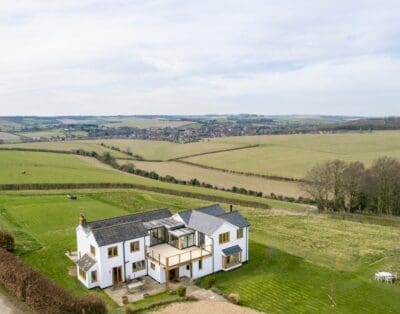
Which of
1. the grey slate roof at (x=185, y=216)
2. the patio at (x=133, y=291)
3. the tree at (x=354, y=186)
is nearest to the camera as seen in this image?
the patio at (x=133, y=291)

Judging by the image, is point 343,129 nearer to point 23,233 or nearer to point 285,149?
point 285,149

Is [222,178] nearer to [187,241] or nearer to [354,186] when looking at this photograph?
[354,186]

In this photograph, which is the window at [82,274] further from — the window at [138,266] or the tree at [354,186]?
the tree at [354,186]

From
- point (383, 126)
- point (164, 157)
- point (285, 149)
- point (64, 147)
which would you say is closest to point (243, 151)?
point (285, 149)

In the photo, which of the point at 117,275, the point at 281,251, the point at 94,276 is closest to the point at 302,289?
the point at 281,251

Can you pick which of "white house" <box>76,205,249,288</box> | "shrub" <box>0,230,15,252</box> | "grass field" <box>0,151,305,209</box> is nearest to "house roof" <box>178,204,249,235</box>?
"white house" <box>76,205,249,288</box>

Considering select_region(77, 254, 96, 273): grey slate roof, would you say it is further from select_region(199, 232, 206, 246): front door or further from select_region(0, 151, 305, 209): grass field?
select_region(0, 151, 305, 209): grass field

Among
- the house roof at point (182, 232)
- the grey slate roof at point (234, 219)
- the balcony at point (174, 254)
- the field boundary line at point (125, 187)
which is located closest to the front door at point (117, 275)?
the balcony at point (174, 254)
